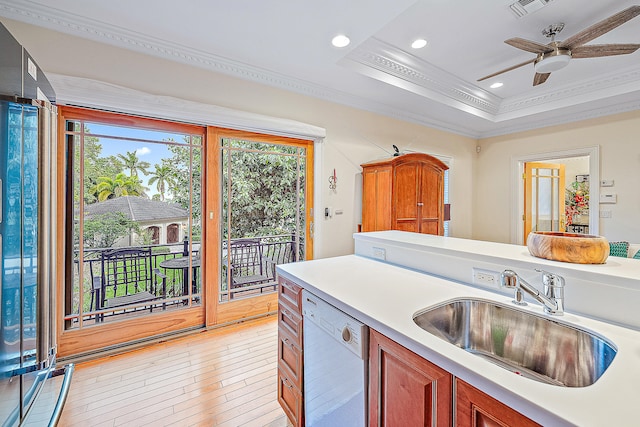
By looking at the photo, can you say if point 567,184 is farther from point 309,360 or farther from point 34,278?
point 34,278

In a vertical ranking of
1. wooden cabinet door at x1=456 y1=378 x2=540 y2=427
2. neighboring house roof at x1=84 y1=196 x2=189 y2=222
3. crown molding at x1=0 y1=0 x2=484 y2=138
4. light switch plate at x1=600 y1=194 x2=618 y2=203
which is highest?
crown molding at x1=0 y1=0 x2=484 y2=138

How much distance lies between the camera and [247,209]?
3.08 metres

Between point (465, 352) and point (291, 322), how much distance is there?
0.96 metres

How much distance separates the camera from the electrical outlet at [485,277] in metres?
1.33

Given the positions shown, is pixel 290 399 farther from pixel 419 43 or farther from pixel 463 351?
pixel 419 43

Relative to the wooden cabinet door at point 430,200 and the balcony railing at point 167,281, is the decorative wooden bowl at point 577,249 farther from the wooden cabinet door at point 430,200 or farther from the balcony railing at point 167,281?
the balcony railing at point 167,281

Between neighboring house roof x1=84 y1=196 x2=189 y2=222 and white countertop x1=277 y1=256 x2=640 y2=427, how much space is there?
155 centimetres

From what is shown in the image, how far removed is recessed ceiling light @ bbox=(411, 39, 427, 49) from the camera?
2.70 meters

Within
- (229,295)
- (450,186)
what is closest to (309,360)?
(229,295)

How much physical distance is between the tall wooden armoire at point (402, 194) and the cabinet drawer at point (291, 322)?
6.90 ft

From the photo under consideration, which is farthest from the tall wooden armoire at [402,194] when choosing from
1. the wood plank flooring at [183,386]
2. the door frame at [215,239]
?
the wood plank flooring at [183,386]

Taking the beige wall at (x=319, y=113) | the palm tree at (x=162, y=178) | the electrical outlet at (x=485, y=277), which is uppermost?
the beige wall at (x=319, y=113)

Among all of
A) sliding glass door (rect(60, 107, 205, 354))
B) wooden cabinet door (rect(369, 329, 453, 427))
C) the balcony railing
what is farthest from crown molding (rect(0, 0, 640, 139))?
wooden cabinet door (rect(369, 329, 453, 427))

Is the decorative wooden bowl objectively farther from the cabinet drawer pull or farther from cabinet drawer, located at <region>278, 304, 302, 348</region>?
the cabinet drawer pull
